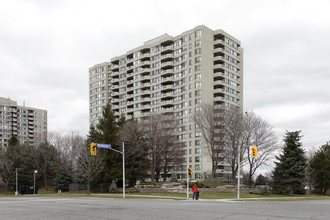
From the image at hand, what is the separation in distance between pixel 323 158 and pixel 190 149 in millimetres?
39679

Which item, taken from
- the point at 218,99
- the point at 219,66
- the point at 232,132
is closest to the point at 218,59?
the point at 219,66

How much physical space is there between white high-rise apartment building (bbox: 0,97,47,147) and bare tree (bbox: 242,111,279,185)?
124 m

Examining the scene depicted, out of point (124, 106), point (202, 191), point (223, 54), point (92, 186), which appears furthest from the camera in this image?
point (124, 106)

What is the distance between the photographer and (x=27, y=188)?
6125cm

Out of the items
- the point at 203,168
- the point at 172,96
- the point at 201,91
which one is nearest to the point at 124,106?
the point at 172,96

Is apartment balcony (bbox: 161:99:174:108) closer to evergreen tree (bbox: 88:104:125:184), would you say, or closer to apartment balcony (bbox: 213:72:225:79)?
apartment balcony (bbox: 213:72:225:79)

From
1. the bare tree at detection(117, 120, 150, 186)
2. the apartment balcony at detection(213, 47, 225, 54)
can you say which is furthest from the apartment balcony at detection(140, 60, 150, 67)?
the bare tree at detection(117, 120, 150, 186)

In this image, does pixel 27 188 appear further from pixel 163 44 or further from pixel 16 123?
pixel 16 123

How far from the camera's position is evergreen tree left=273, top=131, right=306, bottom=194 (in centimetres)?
5084

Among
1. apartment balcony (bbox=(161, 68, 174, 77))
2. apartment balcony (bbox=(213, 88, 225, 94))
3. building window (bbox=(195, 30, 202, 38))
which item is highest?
building window (bbox=(195, 30, 202, 38))

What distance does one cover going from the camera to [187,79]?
3888 inches

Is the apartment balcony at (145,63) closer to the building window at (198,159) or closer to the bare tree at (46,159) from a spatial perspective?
the building window at (198,159)

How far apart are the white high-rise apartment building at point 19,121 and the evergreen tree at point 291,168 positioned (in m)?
129

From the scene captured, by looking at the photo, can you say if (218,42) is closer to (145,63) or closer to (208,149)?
(145,63)
